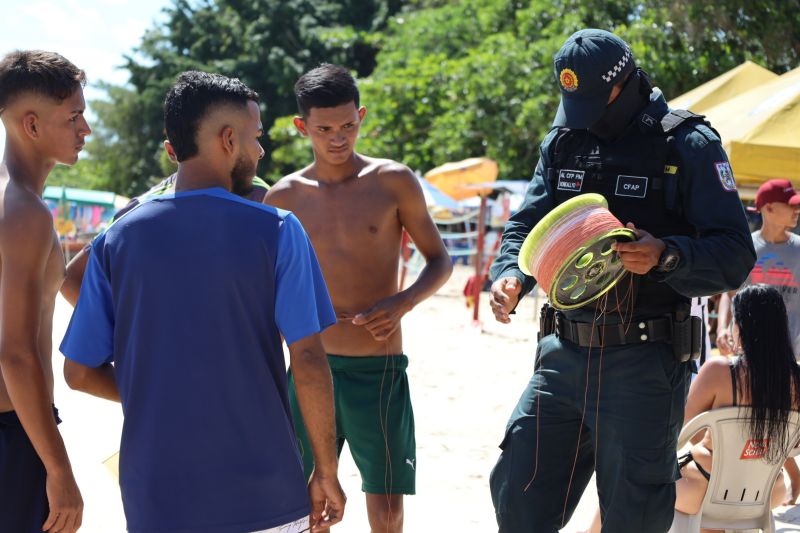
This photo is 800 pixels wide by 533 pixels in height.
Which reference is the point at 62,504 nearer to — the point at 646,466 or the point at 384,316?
the point at 384,316

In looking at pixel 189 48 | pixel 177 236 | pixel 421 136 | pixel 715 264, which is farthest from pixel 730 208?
pixel 189 48

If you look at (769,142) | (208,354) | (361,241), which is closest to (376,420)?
(361,241)

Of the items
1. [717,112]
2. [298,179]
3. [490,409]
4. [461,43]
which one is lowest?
[490,409]

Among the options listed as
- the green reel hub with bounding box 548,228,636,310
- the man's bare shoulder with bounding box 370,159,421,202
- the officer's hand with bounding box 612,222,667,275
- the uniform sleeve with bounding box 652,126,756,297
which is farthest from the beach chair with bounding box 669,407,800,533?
the man's bare shoulder with bounding box 370,159,421,202

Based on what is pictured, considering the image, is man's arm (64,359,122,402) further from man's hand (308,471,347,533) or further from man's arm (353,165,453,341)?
man's arm (353,165,453,341)

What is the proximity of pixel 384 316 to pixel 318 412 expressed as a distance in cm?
132

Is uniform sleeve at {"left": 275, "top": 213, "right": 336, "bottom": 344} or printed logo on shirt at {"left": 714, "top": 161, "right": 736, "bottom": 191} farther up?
printed logo on shirt at {"left": 714, "top": 161, "right": 736, "bottom": 191}

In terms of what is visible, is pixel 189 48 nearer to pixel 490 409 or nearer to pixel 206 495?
pixel 490 409

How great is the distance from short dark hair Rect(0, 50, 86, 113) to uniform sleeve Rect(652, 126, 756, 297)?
1957 mm

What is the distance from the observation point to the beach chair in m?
4.14

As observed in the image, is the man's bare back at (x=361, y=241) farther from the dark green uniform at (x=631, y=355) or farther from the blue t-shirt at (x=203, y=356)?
the blue t-shirt at (x=203, y=356)

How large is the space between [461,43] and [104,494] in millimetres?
21544

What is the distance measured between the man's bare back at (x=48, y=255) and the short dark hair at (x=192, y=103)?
18.2 inches

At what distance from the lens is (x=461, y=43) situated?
83.8 ft
